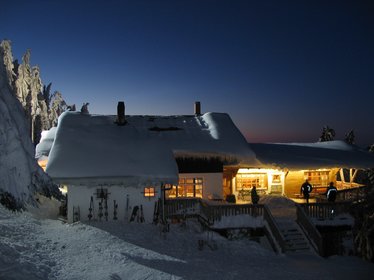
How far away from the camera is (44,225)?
17328 millimetres

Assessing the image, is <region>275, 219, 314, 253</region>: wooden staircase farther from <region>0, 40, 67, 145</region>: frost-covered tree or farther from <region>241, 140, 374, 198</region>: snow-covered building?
<region>0, 40, 67, 145</region>: frost-covered tree

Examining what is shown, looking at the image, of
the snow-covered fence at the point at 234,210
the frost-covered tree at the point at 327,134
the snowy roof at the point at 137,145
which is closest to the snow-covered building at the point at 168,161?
the snowy roof at the point at 137,145

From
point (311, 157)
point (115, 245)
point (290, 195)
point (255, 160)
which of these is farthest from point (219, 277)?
A: point (311, 157)

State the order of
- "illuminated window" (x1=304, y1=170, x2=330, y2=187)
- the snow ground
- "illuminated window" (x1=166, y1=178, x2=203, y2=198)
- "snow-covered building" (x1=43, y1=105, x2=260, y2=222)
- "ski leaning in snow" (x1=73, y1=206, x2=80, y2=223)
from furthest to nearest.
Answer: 1. "illuminated window" (x1=304, y1=170, x2=330, y2=187)
2. "illuminated window" (x1=166, y1=178, x2=203, y2=198)
3. "snow-covered building" (x1=43, y1=105, x2=260, y2=222)
4. "ski leaning in snow" (x1=73, y1=206, x2=80, y2=223)
5. the snow ground

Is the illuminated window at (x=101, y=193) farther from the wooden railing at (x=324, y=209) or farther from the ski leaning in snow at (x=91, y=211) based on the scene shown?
the wooden railing at (x=324, y=209)

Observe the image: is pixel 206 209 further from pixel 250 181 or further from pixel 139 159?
pixel 250 181

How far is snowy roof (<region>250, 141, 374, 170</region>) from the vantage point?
1014 inches

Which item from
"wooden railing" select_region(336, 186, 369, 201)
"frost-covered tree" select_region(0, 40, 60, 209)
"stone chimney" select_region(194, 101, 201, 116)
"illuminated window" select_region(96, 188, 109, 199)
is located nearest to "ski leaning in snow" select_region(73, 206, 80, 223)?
"illuminated window" select_region(96, 188, 109, 199)

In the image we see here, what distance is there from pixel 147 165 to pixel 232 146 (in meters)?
6.58

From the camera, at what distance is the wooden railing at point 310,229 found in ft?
56.5

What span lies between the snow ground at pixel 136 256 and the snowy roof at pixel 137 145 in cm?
277

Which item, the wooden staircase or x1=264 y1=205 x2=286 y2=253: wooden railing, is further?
the wooden staircase

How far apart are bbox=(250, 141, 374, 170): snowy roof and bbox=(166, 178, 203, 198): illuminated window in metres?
5.46

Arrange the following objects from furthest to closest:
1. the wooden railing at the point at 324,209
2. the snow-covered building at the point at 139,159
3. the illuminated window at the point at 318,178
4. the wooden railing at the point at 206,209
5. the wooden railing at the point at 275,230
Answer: the illuminated window at the point at 318,178 → the wooden railing at the point at 324,209 → the snow-covered building at the point at 139,159 → the wooden railing at the point at 206,209 → the wooden railing at the point at 275,230
